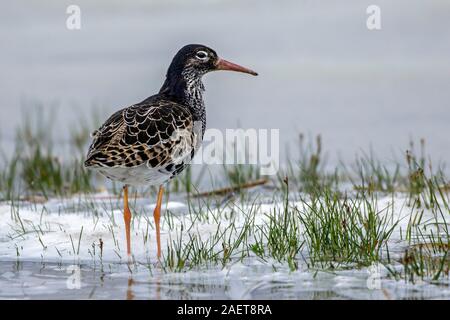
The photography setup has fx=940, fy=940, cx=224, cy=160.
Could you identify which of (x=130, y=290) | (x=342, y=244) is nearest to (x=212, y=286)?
(x=130, y=290)

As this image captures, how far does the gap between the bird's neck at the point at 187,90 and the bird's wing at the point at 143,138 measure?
0.66 meters

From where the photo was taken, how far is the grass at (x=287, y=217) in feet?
22.3

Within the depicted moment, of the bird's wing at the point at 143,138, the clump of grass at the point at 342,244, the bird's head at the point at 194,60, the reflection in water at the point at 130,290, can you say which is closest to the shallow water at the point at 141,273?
the reflection in water at the point at 130,290

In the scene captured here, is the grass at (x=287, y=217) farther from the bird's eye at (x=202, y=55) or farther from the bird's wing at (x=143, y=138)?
the bird's eye at (x=202, y=55)

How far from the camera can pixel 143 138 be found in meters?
7.88

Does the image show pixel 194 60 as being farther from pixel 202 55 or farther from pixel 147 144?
pixel 147 144

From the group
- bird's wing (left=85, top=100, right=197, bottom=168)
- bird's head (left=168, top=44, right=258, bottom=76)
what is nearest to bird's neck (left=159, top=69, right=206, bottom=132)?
bird's head (left=168, top=44, right=258, bottom=76)

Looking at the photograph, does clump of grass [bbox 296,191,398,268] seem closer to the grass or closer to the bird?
the grass

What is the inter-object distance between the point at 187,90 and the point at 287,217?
5.33 feet

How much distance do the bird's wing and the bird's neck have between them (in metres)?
0.66

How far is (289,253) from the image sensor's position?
22.8 feet
